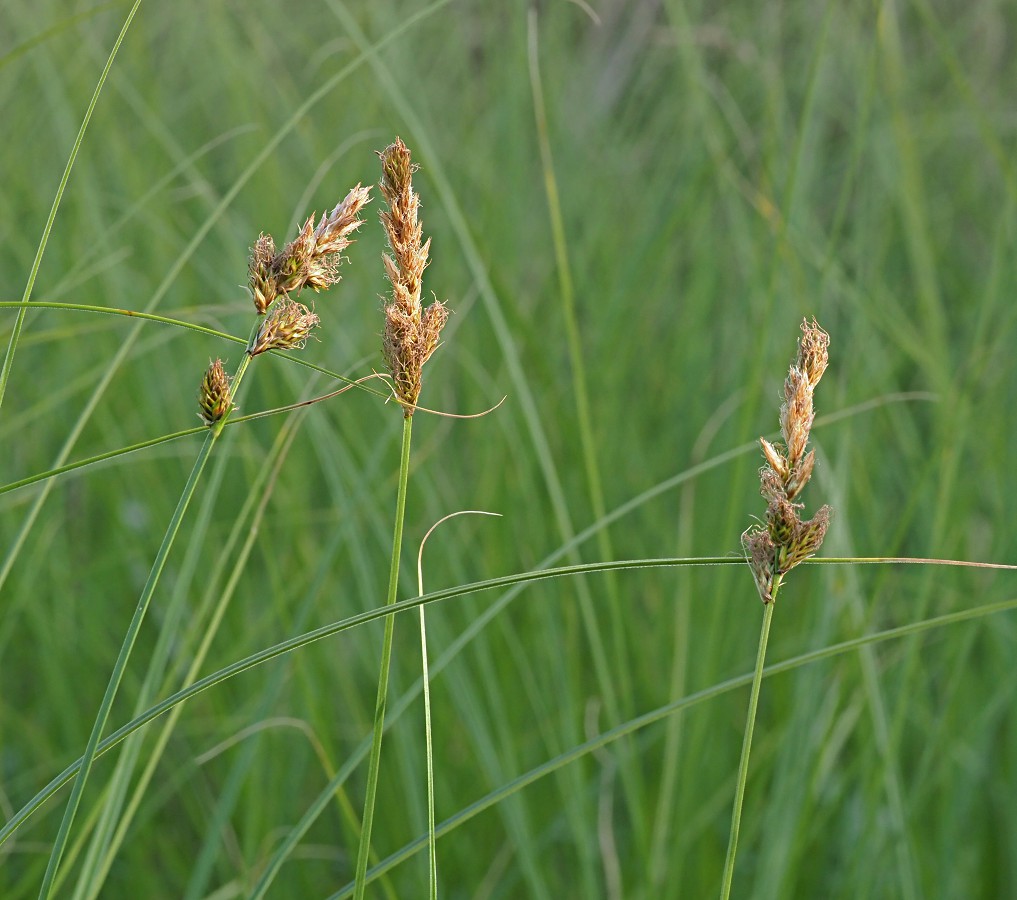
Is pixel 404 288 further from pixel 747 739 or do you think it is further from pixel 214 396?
pixel 747 739

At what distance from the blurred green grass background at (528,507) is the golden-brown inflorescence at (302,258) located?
1.06 ft

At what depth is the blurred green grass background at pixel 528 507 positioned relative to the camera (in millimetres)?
1117

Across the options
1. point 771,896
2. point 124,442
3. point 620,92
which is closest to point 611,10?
point 620,92

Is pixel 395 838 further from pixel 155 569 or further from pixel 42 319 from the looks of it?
pixel 42 319

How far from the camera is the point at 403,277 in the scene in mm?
415

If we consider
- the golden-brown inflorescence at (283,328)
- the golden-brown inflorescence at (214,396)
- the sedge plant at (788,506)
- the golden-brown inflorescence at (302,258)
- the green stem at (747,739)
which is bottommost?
the green stem at (747,739)

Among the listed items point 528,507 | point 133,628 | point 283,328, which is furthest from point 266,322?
point 528,507

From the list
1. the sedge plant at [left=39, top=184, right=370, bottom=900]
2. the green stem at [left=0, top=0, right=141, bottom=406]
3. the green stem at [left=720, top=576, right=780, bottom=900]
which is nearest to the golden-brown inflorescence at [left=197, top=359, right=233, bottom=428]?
the sedge plant at [left=39, top=184, right=370, bottom=900]

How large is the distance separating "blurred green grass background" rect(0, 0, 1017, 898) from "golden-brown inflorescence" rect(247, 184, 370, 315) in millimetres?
324

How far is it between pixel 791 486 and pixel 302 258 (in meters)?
0.20

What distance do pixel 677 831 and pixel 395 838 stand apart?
13.2 inches

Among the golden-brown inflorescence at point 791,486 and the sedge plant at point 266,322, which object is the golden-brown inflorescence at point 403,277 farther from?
the golden-brown inflorescence at point 791,486

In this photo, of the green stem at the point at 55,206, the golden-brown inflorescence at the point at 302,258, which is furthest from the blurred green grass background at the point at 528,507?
the golden-brown inflorescence at the point at 302,258

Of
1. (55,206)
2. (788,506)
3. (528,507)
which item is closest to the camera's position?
(788,506)
